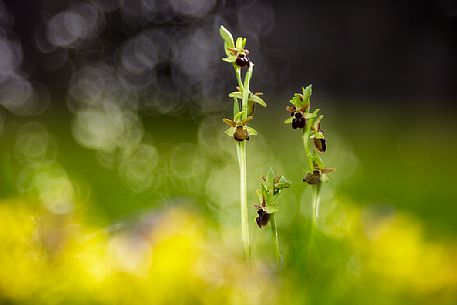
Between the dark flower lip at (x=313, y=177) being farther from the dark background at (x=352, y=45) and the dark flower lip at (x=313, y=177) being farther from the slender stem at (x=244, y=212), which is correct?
the dark background at (x=352, y=45)

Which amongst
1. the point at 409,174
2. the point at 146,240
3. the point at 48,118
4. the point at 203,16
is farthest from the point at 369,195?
the point at 203,16

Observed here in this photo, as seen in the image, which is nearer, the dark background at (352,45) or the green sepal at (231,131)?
the green sepal at (231,131)

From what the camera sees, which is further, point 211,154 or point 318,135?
point 211,154

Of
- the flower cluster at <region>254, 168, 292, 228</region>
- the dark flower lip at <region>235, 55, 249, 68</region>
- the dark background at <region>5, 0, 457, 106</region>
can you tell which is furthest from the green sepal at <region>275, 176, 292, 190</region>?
the dark background at <region>5, 0, 457, 106</region>

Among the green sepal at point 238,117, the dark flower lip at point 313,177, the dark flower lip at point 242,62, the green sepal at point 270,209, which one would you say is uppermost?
the dark flower lip at point 242,62

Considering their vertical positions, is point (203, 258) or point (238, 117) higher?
point (238, 117)

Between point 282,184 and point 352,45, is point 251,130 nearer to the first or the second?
point 282,184

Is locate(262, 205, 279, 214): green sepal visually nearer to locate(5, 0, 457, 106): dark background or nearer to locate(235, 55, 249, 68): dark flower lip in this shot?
locate(235, 55, 249, 68): dark flower lip

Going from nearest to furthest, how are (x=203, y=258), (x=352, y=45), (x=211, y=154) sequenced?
(x=203, y=258), (x=211, y=154), (x=352, y=45)

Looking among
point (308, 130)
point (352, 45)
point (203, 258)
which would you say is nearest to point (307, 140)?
point (308, 130)

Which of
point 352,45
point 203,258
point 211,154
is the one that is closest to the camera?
point 203,258

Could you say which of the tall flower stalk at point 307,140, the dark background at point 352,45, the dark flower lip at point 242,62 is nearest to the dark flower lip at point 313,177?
the tall flower stalk at point 307,140
